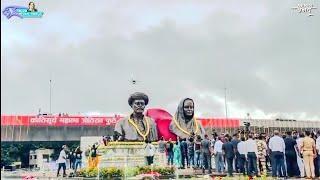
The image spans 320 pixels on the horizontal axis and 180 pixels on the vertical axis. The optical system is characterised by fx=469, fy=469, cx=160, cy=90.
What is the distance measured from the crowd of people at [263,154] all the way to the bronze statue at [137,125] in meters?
6.39

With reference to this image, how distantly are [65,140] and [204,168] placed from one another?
3215 cm

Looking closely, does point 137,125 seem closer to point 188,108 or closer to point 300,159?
point 188,108

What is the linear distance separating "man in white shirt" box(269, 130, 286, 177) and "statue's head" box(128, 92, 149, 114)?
12319mm

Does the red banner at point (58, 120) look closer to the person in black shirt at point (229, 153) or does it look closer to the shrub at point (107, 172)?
the shrub at point (107, 172)

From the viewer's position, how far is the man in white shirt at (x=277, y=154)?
693 inches

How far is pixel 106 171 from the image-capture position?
68.7ft

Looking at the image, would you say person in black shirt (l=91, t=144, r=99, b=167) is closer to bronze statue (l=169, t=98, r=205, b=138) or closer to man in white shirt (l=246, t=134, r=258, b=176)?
bronze statue (l=169, t=98, r=205, b=138)

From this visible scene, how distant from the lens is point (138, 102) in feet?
95.0

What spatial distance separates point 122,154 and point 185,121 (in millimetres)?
5864

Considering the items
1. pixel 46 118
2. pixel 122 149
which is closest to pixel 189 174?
pixel 122 149

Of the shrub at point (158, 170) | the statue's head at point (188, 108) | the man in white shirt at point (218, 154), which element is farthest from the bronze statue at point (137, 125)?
the man in white shirt at point (218, 154)

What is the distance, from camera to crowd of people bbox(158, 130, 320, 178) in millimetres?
16875

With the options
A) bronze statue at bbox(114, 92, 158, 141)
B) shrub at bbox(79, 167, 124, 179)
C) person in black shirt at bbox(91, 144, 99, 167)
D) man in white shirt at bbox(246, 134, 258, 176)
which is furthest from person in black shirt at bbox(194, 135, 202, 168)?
bronze statue at bbox(114, 92, 158, 141)

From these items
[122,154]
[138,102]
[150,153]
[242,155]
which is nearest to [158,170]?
[150,153]
